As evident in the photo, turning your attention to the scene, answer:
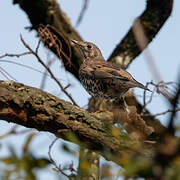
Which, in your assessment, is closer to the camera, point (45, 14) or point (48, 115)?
point (48, 115)

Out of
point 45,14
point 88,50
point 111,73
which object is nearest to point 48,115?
point 111,73

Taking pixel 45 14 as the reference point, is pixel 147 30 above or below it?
above

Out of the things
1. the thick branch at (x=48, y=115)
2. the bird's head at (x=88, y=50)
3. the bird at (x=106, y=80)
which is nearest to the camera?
the thick branch at (x=48, y=115)

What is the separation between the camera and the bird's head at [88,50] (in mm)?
6785

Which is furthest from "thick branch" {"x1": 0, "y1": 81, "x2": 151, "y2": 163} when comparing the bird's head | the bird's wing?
the bird's head

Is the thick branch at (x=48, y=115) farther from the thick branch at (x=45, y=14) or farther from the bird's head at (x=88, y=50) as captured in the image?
the bird's head at (x=88, y=50)

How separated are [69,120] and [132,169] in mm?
2140

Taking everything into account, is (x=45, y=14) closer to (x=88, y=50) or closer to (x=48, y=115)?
(x=88, y=50)

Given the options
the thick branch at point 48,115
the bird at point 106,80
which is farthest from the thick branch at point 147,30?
the thick branch at point 48,115

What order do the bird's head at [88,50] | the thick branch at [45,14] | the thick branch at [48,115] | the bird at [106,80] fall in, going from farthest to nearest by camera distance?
the bird's head at [88,50]
the thick branch at [45,14]
the bird at [106,80]
the thick branch at [48,115]

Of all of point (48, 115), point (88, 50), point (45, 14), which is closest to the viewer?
point (48, 115)

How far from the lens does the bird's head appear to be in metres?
6.79

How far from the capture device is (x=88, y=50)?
22.8 feet

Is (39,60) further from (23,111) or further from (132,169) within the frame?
(132,169)
